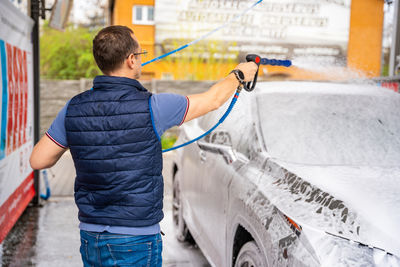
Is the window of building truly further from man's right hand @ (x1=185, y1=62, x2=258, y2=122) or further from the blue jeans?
the blue jeans

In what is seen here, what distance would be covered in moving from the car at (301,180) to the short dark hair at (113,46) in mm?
1120

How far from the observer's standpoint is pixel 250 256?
303cm

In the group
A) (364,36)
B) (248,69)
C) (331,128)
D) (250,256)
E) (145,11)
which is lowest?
(250,256)

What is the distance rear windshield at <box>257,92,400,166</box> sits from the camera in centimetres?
341

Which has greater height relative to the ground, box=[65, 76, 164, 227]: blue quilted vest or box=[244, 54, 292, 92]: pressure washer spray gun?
box=[244, 54, 292, 92]: pressure washer spray gun

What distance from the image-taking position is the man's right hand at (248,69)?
258cm

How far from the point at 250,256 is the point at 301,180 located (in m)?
0.55

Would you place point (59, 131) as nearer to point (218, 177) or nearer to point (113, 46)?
point (113, 46)

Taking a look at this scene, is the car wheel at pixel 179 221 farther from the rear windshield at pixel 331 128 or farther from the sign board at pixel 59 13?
the sign board at pixel 59 13

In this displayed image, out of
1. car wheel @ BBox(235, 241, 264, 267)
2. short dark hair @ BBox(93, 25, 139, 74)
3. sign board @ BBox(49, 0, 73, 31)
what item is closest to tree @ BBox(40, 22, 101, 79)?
sign board @ BBox(49, 0, 73, 31)

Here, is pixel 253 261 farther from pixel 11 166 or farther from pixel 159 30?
pixel 159 30

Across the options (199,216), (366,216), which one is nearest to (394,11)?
(199,216)

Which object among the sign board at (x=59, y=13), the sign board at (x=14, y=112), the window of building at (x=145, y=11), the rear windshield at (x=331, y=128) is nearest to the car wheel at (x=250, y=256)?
the rear windshield at (x=331, y=128)

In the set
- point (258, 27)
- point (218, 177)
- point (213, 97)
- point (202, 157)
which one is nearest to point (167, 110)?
point (213, 97)
